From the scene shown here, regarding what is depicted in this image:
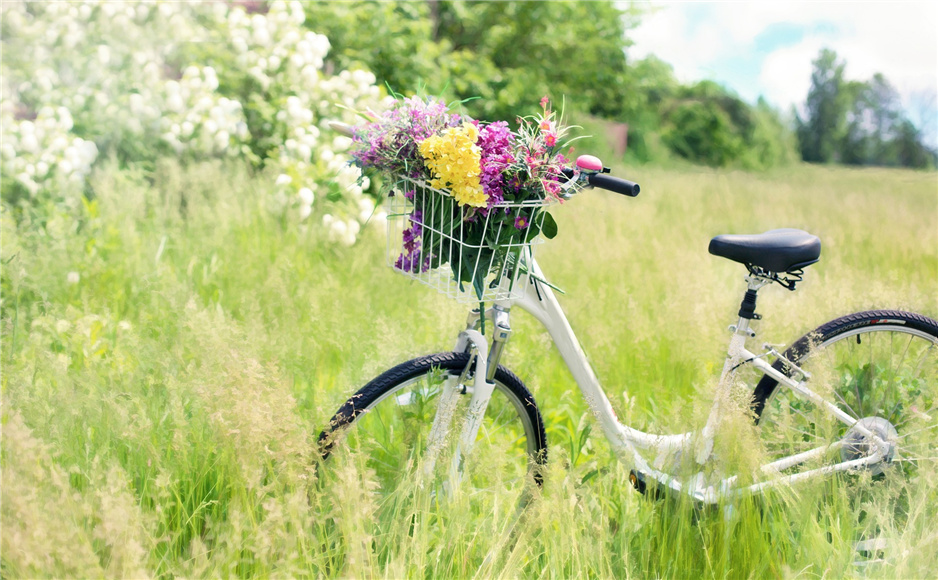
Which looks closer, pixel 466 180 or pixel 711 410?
pixel 466 180

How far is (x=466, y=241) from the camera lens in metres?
1.90

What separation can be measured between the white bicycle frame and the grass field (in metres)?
0.07

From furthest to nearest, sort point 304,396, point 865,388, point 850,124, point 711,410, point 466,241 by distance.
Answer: point 850,124 → point 304,396 → point 865,388 → point 711,410 → point 466,241

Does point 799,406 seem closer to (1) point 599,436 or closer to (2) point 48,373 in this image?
(1) point 599,436

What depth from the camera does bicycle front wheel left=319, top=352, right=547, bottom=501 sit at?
2029 millimetres

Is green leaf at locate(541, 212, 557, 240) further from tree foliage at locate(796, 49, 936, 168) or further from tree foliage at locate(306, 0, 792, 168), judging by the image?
tree foliage at locate(796, 49, 936, 168)

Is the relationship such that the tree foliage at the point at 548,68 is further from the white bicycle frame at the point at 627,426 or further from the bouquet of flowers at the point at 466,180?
the bouquet of flowers at the point at 466,180

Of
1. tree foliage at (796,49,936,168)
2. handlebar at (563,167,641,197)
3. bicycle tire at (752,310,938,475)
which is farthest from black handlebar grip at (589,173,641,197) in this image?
tree foliage at (796,49,936,168)

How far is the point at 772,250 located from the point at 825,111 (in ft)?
46.3

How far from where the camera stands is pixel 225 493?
6.61 feet

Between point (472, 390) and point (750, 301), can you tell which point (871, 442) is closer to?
point (750, 301)

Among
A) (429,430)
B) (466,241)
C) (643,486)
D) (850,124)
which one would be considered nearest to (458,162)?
(466,241)

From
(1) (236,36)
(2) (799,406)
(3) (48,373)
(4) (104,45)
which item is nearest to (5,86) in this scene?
(4) (104,45)

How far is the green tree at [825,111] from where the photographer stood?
1413 centimetres
